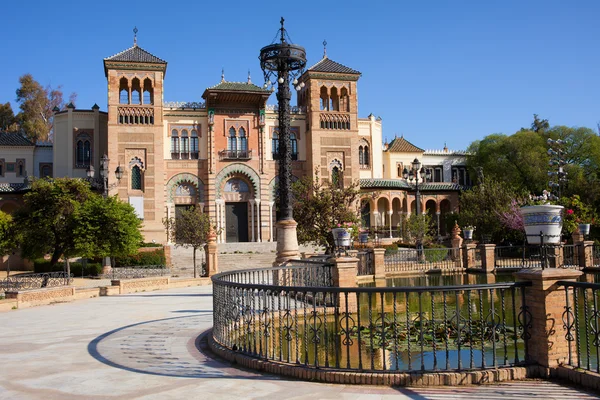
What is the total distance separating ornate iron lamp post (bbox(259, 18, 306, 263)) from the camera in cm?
1600

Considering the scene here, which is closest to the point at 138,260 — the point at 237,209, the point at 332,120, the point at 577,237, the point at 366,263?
the point at 237,209

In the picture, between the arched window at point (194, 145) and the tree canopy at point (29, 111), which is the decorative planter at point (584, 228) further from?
the tree canopy at point (29, 111)

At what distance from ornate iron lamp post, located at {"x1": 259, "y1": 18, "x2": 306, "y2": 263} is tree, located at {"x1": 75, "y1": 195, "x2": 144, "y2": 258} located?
31.5 feet

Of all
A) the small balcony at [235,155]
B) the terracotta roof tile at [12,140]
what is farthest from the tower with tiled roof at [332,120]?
the terracotta roof tile at [12,140]

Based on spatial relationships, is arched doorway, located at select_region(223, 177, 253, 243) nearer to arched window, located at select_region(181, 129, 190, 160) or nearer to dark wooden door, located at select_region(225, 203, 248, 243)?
dark wooden door, located at select_region(225, 203, 248, 243)

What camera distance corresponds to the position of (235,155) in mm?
40625

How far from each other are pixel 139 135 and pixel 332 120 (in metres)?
13.8

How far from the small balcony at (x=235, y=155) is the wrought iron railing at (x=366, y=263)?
63.9ft

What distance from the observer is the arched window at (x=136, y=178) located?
38562 mm

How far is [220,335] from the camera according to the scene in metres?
8.01

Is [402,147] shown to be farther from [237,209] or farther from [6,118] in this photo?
[6,118]

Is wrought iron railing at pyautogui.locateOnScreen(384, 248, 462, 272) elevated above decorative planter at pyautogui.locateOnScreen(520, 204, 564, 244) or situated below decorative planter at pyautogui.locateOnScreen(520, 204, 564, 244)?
below

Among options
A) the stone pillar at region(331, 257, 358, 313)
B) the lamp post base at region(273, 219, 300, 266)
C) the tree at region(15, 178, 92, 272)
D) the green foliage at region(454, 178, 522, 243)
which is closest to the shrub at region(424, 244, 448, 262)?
the green foliage at region(454, 178, 522, 243)

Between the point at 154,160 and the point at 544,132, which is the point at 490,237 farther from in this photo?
the point at 154,160
